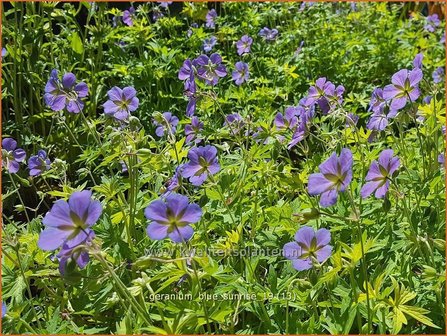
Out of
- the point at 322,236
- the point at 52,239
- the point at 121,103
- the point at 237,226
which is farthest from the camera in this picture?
the point at 121,103

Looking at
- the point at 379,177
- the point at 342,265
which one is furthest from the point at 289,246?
the point at 379,177

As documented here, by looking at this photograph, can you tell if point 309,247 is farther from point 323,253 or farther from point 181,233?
point 181,233

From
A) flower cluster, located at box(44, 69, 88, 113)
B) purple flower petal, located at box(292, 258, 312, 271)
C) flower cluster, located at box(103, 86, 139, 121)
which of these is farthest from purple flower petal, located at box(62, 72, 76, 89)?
purple flower petal, located at box(292, 258, 312, 271)

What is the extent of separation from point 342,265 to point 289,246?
0.44 feet

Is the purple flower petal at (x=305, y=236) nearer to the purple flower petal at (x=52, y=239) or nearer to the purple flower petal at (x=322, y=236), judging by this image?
the purple flower petal at (x=322, y=236)

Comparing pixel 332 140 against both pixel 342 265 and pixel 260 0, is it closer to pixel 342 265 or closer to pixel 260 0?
pixel 342 265

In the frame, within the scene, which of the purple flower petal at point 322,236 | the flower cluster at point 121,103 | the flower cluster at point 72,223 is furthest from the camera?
the flower cluster at point 121,103

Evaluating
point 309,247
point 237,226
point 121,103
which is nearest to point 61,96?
point 121,103

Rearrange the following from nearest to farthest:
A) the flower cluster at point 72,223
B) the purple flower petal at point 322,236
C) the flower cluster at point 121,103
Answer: the flower cluster at point 72,223, the purple flower petal at point 322,236, the flower cluster at point 121,103

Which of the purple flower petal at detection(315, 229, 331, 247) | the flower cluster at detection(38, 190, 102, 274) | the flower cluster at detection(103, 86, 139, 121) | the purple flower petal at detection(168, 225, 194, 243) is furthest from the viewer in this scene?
the flower cluster at detection(103, 86, 139, 121)

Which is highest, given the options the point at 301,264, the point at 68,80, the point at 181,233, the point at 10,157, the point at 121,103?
the point at 68,80

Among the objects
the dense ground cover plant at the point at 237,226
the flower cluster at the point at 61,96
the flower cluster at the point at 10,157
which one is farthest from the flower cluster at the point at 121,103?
the flower cluster at the point at 10,157

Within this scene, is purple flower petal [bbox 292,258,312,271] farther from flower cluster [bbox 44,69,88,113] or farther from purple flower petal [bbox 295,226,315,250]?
flower cluster [bbox 44,69,88,113]

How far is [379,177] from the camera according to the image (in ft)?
4.66
